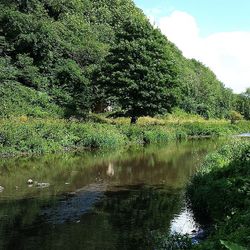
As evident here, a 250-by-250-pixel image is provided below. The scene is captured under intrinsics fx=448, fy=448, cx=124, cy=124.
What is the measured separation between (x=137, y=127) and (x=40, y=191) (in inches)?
1118

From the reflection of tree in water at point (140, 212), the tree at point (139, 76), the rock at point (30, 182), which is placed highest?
the tree at point (139, 76)

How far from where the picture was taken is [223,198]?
15773 mm

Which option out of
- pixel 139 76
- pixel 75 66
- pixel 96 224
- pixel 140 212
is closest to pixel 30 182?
pixel 140 212

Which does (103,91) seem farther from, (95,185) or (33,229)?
(33,229)

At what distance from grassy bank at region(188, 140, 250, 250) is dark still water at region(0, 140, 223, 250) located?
31.3 inches

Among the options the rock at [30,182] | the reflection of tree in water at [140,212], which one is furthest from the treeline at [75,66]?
the reflection of tree in water at [140,212]

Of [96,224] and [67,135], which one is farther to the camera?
[67,135]

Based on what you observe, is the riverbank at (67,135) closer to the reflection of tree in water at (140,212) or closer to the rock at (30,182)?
the rock at (30,182)

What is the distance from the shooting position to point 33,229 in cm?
1622

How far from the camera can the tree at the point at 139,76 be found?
52.0 metres

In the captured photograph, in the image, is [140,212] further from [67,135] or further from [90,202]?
[67,135]

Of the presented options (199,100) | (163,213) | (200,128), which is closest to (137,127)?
(200,128)

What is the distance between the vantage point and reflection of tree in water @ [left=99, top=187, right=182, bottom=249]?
15469mm

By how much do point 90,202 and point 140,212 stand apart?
2852 millimetres
